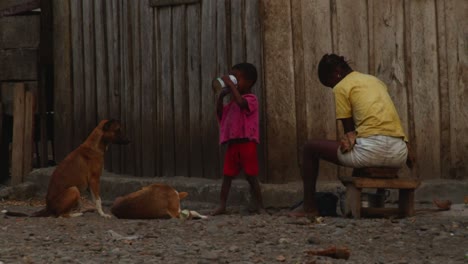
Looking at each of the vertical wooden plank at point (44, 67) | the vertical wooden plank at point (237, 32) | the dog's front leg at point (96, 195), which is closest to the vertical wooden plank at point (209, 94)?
the vertical wooden plank at point (237, 32)

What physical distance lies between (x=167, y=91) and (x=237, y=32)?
1.29 meters

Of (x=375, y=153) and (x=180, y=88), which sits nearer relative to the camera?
(x=375, y=153)

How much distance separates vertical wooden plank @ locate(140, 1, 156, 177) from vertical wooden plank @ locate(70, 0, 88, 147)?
3.85 ft

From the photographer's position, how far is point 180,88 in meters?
11.0

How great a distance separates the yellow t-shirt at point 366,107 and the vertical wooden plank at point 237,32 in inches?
67.6

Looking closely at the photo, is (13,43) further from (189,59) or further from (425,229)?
(425,229)

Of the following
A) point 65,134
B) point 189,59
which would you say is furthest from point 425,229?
point 65,134

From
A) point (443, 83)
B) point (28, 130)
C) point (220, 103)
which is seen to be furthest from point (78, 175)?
point (28, 130)

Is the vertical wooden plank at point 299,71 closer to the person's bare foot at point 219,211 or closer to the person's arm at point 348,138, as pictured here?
the person's bare foot at point 219,211

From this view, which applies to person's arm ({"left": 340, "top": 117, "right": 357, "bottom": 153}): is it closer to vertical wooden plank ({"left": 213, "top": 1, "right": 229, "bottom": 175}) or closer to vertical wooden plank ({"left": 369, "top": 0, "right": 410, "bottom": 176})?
vertical wooden plank ({"left": 369, "top": 0, "right": 410, "bottom": 176})

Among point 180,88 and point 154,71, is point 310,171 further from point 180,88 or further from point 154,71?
point 154,71

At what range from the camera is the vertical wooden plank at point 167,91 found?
36.6ft

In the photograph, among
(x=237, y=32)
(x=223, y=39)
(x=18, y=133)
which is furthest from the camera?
(x=18, y=133)

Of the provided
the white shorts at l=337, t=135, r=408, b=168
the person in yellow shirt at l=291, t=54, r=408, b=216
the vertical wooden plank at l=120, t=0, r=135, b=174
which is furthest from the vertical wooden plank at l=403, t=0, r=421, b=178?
the vertical wooden plank at l=120, t=0, r=135, b=174
